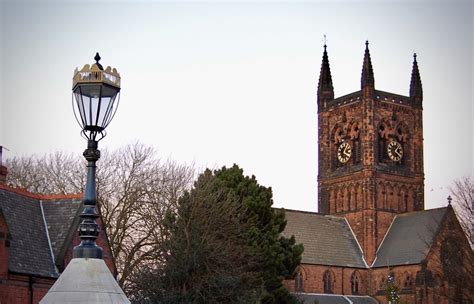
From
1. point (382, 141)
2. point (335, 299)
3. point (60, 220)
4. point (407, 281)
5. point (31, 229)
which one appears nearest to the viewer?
point (31, 229)

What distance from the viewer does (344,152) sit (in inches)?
3937

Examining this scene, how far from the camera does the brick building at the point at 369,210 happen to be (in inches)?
3516

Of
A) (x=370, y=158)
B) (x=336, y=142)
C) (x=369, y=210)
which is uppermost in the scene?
(x=336, y=142)

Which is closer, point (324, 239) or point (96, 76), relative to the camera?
point (96, 76)

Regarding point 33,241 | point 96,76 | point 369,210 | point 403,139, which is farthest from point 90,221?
point 403,139

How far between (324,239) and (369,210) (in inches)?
252

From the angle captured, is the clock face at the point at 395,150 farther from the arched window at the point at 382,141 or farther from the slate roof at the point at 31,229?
the slate roof at the point at 31,229

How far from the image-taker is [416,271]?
89000mm

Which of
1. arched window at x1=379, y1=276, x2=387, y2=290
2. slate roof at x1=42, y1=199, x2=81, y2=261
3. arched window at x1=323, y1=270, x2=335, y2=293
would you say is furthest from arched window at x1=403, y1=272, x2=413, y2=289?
slate roof at x1=42, y1=199, x2=81, y2=261

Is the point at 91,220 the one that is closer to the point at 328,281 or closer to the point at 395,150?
the point at 328,281

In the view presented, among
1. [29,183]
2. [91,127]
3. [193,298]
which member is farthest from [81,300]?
[29,183]

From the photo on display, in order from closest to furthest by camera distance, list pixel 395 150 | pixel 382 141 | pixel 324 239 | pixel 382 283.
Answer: pixel 382 283, pixel 324 239, pixel 382 141, pixel 395 150

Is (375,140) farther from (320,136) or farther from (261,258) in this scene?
(261,258)

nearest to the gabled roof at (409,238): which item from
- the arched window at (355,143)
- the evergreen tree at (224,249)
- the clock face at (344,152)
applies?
the arched window at (355,143)
